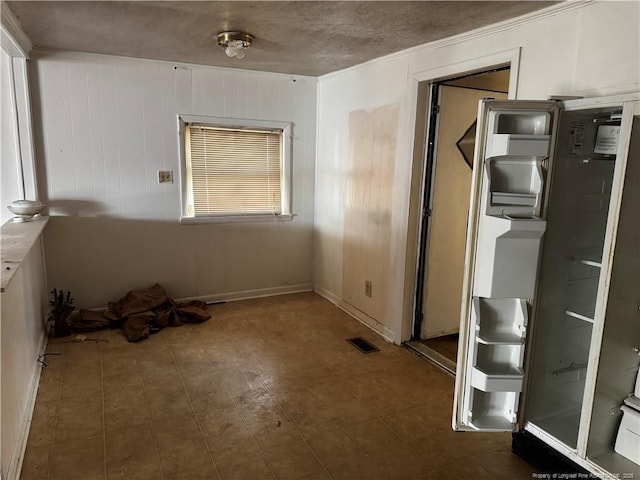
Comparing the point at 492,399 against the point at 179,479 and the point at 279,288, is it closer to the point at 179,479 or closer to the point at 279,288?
the point at 179,479

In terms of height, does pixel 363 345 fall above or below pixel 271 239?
below

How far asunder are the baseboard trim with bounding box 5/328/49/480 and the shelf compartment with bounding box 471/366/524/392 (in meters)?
2.07

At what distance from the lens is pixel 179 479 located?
1991mm

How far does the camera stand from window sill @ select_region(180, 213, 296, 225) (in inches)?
162

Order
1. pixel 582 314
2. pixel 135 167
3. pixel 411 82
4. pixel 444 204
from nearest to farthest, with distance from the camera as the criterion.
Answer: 1. pixel 582 314
2. pixel 411 82
3. pixel 444 204
4. pixel 135 167

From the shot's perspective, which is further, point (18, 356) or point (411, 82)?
point (411, 82)

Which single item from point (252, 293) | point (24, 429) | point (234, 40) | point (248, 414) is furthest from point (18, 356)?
point (252, 293)

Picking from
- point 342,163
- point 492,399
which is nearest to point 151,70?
point 342,163

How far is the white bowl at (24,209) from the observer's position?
3.11 metres

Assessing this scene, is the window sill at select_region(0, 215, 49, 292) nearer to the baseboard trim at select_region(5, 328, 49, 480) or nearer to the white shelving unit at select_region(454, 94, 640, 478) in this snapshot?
the baseboard trim at select_region(5, 328, 49, 480)

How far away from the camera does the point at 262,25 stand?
2.62 meters

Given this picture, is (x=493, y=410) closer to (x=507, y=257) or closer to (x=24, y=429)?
(x=507, y=257)

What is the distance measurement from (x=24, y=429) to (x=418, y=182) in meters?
2.84

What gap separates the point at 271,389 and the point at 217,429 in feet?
1.62
